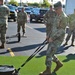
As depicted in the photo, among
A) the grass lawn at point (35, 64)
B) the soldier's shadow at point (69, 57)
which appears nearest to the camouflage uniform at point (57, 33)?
the grass lawn at point (35, 64)

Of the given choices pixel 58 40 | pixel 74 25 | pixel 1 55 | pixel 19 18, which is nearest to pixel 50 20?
pixel 74 25

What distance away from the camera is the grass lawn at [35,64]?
30.6 ft

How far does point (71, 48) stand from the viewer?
1467cm

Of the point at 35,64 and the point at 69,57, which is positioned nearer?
the point at 35,64

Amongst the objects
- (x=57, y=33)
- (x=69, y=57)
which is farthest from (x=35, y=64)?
(x=57, y=33)

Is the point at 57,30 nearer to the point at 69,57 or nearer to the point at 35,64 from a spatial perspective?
the point at 35,64

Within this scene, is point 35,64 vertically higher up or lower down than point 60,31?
lower down

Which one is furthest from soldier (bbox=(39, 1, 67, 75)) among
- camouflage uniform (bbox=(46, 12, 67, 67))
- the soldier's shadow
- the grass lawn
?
the soldier's shadow

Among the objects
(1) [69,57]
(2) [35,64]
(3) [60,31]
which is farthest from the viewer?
(1) [69,57]

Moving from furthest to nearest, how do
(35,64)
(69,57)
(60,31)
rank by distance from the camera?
(69,57), (35,64), (60,31)

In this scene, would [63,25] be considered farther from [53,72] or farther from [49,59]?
[53,72]

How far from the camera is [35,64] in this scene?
1038 centimetres

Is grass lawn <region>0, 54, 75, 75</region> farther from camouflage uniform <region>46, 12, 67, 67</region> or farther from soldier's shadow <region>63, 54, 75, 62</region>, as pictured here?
camouflage uniform <region>46, 12, 67, 67</region>

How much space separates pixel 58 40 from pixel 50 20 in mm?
5657
